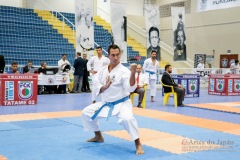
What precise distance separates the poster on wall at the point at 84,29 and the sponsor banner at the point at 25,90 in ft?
12.1

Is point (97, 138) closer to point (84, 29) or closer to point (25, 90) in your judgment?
point (25, 90)

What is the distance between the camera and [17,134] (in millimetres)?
5582

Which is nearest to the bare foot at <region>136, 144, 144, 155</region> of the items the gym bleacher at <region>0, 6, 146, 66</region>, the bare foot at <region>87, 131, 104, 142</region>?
the bare foot at <region>87, 131, 104, 142</region>

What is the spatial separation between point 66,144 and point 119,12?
9.49m

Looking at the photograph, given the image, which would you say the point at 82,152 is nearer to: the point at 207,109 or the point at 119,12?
the point at 207,109

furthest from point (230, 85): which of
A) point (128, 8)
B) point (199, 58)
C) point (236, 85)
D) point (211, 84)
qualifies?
point (128, 8)

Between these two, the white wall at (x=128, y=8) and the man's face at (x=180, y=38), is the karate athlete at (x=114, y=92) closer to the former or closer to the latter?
the man's face at (x=180, y=38)

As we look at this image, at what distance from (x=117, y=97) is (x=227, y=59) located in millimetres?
16474

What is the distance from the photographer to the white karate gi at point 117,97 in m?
4.32

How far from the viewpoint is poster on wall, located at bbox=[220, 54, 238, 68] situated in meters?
19.4

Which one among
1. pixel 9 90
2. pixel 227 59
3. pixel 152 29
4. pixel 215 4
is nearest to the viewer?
pixel 9 90

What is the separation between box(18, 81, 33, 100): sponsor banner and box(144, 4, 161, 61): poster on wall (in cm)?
650

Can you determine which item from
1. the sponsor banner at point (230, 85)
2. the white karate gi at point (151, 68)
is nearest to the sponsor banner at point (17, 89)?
the white karate gi at point (151, 68)

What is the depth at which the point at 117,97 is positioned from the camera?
457 cm
